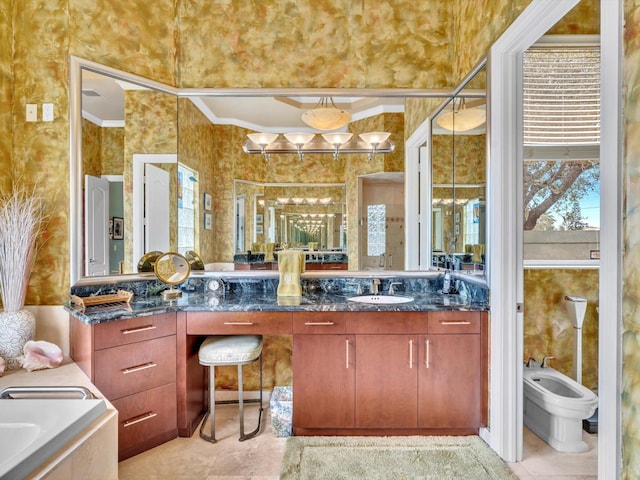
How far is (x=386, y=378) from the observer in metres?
2.19

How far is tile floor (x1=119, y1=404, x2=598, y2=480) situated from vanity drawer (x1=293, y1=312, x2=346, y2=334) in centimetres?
73

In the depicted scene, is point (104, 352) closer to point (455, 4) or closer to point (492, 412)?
point (492, 412)

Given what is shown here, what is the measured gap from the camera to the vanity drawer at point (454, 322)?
2.19m

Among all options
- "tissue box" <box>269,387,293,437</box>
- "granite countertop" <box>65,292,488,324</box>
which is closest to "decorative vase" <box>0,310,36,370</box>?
"granite countertop" <box>65,292,488,324</box>

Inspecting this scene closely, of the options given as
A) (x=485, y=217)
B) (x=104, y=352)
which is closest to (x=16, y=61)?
(x=104, y=352)

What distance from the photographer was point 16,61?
2279 mm

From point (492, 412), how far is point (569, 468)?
0.45 meters

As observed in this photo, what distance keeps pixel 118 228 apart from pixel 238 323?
111 cm

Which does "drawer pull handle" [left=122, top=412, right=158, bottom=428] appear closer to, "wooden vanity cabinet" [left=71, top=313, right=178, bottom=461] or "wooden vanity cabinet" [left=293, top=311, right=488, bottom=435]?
"wooden vanity cabinet" [left=71, top=313, right=178, bottom=461]

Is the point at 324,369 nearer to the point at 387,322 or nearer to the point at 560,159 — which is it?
the point at 387,322

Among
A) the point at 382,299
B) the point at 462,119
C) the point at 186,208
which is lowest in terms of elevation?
the point at 382,299

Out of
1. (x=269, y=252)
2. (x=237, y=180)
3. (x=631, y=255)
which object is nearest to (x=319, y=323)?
(x=269, y=252)

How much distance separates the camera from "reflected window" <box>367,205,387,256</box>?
2819 mm

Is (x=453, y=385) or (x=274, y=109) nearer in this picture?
(x=453, y=385)
